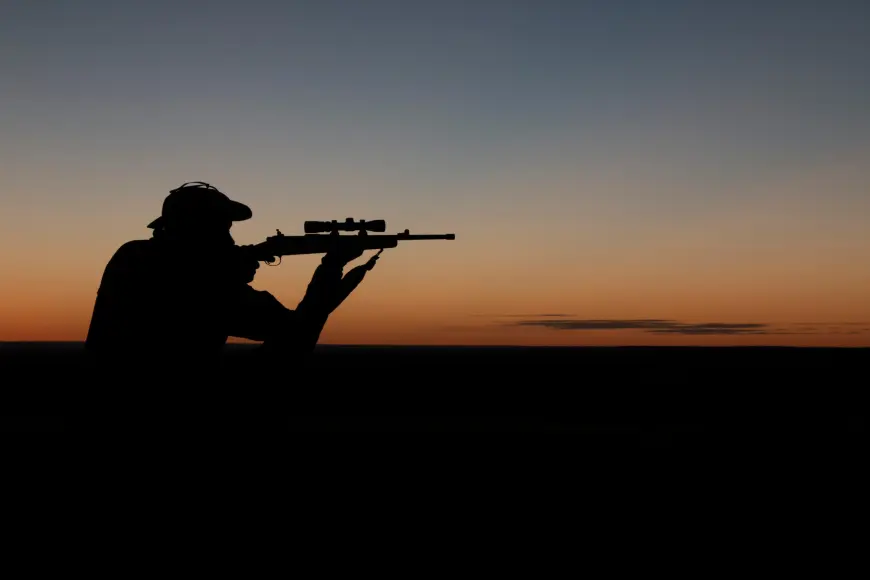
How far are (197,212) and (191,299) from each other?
0.53m

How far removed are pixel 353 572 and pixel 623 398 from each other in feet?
102

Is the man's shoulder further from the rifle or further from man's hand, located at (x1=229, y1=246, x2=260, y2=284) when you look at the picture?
the rifle

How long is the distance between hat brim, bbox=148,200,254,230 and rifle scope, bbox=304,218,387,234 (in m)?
1.88

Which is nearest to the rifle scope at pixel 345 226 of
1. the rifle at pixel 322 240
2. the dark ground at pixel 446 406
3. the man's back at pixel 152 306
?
the rifle at pixel 322 240

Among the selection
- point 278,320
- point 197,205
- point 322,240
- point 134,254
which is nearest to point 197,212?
point 197,205

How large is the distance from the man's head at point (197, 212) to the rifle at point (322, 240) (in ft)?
3.98

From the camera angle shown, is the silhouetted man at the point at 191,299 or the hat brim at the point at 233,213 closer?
the silhouetted man at the point at 191,299

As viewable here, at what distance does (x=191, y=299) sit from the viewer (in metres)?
3.52

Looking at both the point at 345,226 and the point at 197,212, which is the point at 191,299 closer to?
the point at 197,212

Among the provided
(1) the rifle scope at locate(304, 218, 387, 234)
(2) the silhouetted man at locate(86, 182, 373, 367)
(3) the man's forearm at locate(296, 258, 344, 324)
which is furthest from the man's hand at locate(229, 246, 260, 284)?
(1) the rifle scope at locate(304, 218, 387, 234)

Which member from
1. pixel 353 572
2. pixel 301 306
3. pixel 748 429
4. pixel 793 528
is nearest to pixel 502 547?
pixel 353 572

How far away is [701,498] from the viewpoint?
12.4m

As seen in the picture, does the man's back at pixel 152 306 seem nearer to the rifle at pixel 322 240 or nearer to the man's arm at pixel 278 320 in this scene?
the man's arm at pixel 278 320

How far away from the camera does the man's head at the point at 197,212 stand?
150 inches
